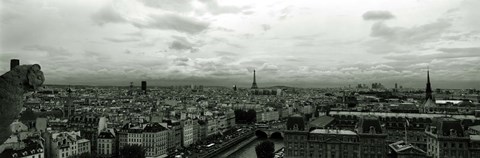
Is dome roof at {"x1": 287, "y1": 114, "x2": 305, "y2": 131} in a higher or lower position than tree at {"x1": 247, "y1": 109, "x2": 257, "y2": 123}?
higher

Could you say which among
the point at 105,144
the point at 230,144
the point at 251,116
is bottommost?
the point at 230,144

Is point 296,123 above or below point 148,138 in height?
above

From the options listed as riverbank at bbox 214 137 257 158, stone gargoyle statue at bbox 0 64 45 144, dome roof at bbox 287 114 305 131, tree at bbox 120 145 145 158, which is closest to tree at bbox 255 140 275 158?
riverbank at bbox 214 137 257 158

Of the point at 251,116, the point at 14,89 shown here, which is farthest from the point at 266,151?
the point at 251,116

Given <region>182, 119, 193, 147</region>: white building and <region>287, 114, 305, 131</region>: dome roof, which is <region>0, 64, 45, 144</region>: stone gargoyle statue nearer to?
<region>287, 114, 305, 131</region>: dome roof

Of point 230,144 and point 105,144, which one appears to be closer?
point 105,144

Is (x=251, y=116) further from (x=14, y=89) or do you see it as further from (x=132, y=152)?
(x=14, y=89)

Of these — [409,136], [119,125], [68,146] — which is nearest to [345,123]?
[409,136]

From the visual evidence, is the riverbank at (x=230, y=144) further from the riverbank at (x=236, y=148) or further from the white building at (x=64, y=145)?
the white building at (x=64, y=145)

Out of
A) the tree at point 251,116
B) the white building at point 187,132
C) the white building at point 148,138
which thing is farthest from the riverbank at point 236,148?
the tree at point 251,116

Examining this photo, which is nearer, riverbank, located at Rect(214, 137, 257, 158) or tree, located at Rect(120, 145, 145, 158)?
tree, located at Rect(120, 145, 145, 158)
